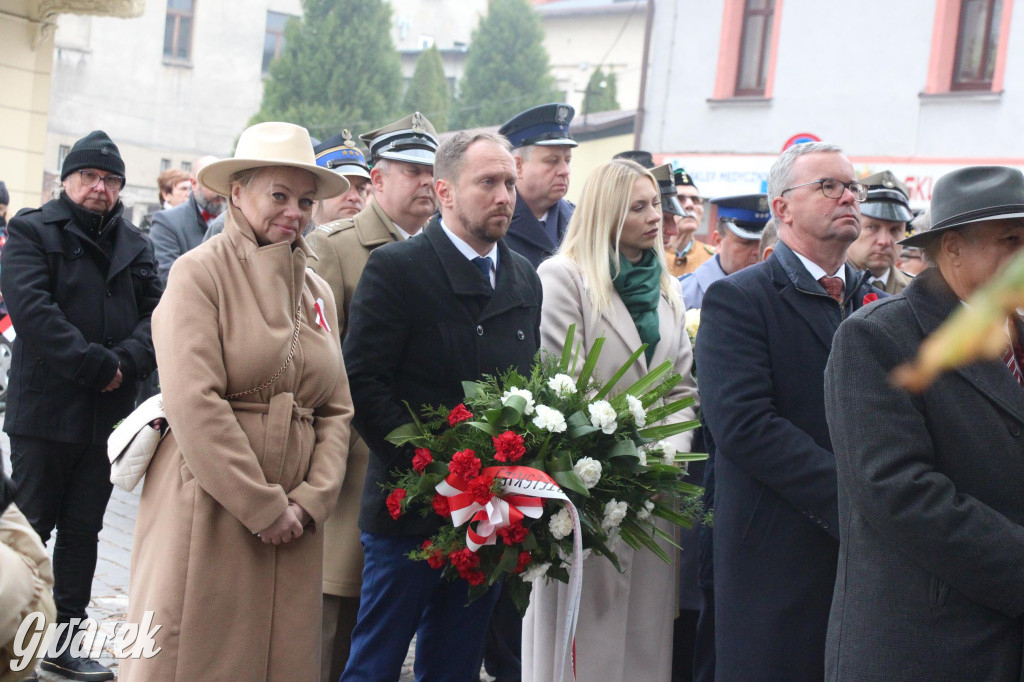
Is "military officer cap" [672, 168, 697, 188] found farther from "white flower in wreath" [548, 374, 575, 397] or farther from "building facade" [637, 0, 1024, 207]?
"building facade" [637, 0, 1024, 207]

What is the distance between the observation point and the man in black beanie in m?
5.00

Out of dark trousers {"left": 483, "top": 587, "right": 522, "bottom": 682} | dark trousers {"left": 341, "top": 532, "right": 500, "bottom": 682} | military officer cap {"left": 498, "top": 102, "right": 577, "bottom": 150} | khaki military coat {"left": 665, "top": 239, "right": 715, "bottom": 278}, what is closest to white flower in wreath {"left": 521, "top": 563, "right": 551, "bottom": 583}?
dark trousers {"left": 341, "top": 532, "right": 500, "bottom": 682}

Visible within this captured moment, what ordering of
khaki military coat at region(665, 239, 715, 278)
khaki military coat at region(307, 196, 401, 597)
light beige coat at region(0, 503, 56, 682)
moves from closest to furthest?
light beige coat at region(0, 503, 56, 682), khaki military coat at region(307, 196, 401, 597), khaki military coat at region(665, 239, 715, 278)

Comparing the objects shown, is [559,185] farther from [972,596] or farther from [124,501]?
[124,501]

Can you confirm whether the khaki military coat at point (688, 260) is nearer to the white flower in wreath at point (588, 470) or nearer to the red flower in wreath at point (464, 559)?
the white flower in wreath at point (588, 470)

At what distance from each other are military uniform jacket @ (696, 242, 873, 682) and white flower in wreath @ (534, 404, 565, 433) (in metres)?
0.54

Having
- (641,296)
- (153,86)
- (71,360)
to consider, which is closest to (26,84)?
(71,360)

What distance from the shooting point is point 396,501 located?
3.70 m

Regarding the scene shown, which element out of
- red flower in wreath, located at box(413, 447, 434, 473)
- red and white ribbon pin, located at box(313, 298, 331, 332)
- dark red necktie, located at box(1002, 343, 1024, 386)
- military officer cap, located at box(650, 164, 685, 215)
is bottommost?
red flower in wreath, located at box(413, 447, 434, 473)

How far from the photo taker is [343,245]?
4.98m

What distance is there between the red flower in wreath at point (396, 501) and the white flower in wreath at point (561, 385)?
0.60m

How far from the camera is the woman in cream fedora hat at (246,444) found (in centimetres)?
348

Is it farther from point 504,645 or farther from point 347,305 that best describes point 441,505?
point 504,645

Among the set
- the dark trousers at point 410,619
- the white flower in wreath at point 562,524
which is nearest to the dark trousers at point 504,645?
the dark trousers at point 410,619
